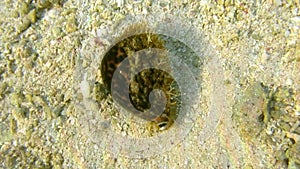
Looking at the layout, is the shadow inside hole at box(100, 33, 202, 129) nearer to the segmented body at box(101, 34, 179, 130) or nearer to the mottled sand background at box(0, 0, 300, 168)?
the segmented body at box(101, 34, 179, 130)

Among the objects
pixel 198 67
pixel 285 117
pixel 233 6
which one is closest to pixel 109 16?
pixel 198 67

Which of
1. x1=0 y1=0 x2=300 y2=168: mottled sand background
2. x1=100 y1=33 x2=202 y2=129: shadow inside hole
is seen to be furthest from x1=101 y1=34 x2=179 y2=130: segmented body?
x1=0 y1=0 x2=300 y2=168: mottled sand background

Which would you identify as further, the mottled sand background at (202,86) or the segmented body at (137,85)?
the mottled sand background at (202,86)

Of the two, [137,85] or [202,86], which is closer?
[137,85]

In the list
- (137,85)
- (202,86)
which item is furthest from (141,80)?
(202,86)

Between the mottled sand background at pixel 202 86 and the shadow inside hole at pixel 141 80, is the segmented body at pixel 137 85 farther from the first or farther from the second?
the mottled sand background at pixel 202 86

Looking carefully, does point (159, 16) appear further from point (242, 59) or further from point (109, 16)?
point (242, 59)

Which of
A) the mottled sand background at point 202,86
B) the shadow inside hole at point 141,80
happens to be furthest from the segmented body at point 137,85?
the mottled sand background at point 202,86

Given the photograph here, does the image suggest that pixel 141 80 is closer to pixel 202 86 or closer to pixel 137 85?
pixel 137 85

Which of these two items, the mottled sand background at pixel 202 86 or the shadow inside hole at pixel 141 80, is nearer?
the shadow inside hole at pixel 141 80
